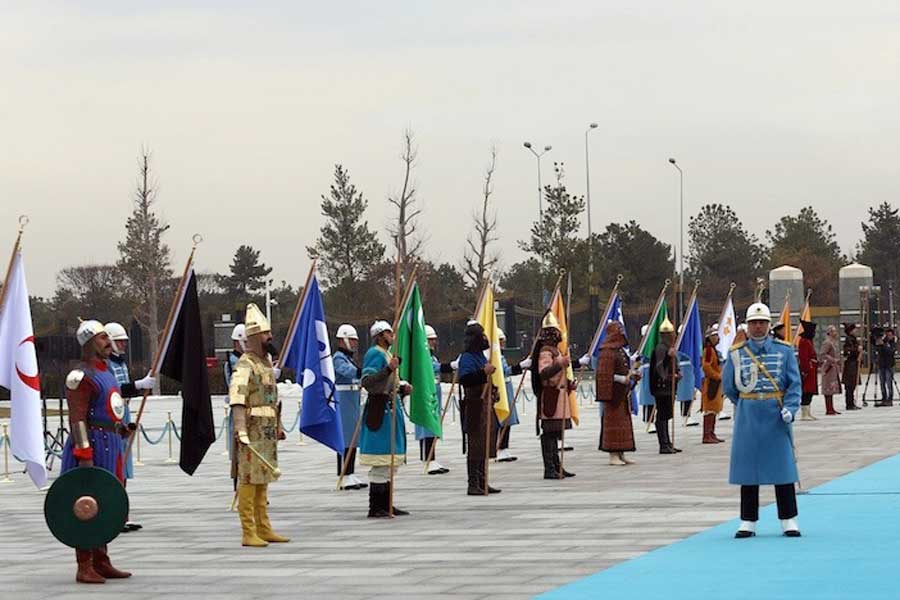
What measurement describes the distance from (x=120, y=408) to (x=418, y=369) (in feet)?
18.2

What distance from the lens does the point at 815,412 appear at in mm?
34469

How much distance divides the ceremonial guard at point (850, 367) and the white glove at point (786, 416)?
22034 mm

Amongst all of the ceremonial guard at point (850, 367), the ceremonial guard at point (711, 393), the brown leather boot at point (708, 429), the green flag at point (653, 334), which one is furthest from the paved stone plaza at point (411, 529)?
the ceremonial guard at point (850, 367)

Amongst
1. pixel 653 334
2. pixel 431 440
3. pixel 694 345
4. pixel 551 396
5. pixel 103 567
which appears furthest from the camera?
pixel 694 345

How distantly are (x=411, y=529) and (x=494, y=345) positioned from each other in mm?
5780

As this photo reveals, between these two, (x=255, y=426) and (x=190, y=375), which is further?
(x=190, y=375)

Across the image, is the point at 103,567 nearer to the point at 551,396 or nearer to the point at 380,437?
the point at 380,437

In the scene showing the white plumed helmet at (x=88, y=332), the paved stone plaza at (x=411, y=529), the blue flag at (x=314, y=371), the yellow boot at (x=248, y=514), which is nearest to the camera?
the paved stone plaza at (x=411, y=529)

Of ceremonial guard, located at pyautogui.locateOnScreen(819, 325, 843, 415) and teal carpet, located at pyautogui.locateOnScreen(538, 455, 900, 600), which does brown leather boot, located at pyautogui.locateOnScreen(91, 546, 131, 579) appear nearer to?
teal carpet, located at pyautogui.locateOnScreen(538, 455, 900, 600)

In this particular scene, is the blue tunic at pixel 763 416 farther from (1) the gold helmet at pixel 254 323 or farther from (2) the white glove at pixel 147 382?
(2) the white glove at pixel 147 382

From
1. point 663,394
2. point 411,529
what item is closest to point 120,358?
point 411,529

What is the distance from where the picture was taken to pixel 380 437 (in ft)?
52.1

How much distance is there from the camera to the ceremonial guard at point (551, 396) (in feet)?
64.5

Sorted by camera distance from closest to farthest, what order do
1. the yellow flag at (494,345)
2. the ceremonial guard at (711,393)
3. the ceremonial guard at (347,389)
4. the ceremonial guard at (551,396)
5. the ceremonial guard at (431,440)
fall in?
1. the ceremonial guard at (347,389)
2. the ceremonial guard at (551,396)
3. the yellow flag at (494,345)
4. the ceremonial guard at (431,440)
5. the ceremonial guard at (711,393)
